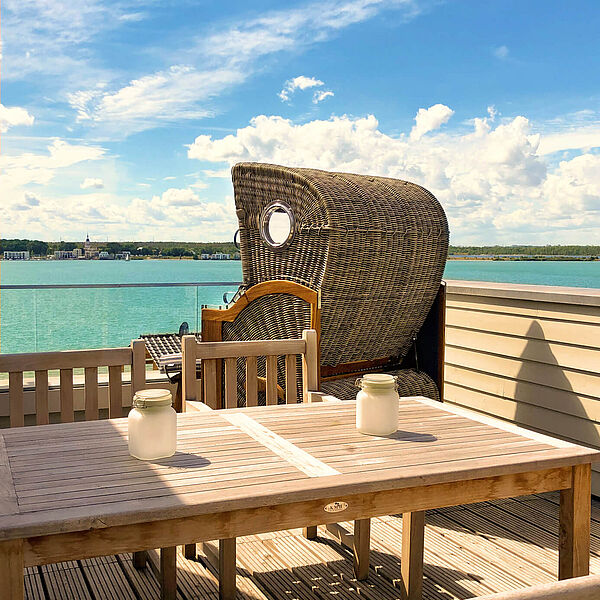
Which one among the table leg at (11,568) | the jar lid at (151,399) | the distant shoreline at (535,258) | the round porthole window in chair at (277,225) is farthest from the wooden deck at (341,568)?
the distant shoreline at (535,258)

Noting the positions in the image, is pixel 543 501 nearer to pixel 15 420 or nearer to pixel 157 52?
pixel 15 420

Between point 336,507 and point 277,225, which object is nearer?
point 336,507

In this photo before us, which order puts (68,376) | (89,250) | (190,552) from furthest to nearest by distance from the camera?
(89,250), (190,552), (68,376)

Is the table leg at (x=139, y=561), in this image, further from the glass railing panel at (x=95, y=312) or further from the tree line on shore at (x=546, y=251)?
the tree line on shore at (x=546, y=251)

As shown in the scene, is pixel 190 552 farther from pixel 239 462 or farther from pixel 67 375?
pixel 239 462

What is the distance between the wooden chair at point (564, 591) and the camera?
0.77 m

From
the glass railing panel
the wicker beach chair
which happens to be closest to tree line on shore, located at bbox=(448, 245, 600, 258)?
the wicker beach chair

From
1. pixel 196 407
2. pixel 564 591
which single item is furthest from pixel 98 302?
pixel 564 591

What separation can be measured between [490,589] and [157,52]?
99.3 feet

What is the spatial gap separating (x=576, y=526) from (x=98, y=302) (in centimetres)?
351

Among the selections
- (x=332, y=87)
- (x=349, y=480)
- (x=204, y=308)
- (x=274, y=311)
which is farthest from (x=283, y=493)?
(x=332, y=87)

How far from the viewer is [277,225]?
4.05 m

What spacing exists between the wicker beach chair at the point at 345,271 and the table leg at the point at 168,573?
1.50m

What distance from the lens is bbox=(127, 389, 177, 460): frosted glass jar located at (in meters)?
1.82
